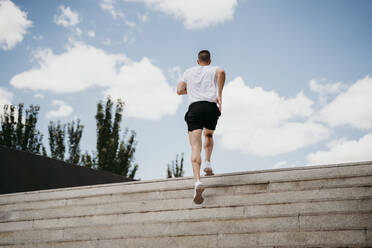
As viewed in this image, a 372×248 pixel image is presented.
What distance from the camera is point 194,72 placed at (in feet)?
17.0

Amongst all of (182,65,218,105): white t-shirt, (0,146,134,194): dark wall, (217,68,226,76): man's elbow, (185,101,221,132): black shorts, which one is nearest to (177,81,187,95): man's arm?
(182,65,218,105): white t-shirt

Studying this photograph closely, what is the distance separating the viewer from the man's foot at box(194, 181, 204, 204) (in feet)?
14.8

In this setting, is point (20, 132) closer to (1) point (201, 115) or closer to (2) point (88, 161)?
(2) point (88, 161)

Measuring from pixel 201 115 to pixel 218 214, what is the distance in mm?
1263

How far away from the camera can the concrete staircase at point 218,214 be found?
12.7 feet

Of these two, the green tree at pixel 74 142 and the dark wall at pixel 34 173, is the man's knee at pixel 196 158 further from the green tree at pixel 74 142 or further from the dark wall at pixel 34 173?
the green tree at pixel 74 142

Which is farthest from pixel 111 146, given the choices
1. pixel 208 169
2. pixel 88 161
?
pixel 208 169

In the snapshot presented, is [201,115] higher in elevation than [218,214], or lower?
higher

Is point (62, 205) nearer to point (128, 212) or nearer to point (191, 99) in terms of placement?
point (128, 212)

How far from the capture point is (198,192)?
15.0ft

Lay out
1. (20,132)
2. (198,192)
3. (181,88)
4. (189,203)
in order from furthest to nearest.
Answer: (20,132) → (181,88) → (189,203) → (198,192)

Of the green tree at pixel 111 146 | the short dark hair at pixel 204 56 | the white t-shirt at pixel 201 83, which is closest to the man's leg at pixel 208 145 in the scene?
the white t-shirt at pixel 201 83

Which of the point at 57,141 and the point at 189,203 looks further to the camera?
the point at 57,141

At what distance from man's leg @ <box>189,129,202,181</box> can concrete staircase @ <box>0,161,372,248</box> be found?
484 millimetres
